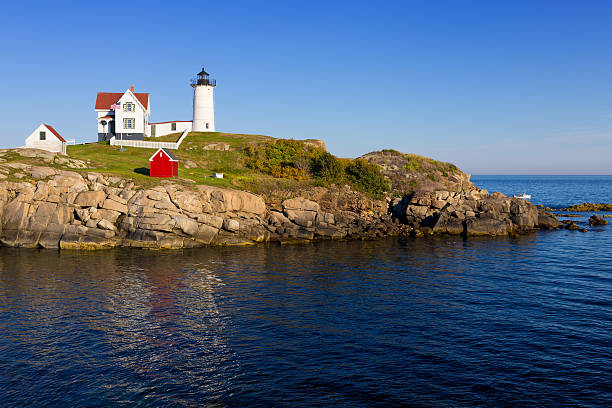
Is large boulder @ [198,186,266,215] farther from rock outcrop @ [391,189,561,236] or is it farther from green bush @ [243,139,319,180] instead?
rock outcrop @ [391,189,561,236]

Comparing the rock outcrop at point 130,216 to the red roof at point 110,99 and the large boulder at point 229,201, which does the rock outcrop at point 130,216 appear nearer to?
the large boulder at point 229,201

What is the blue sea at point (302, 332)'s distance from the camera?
17031 mm

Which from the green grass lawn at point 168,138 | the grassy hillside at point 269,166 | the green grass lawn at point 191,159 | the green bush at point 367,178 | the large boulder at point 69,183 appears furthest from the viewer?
the green grass lawn at point 168,138

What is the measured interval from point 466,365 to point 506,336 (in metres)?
4.62

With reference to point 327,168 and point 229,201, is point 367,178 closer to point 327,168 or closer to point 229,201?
point 327,168

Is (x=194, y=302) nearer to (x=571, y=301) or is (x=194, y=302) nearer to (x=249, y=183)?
(x=571, y=301)

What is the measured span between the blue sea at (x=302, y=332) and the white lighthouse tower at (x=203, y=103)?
53.4m

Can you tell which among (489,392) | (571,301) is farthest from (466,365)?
(571,301)

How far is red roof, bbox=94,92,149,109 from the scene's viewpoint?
261 feet

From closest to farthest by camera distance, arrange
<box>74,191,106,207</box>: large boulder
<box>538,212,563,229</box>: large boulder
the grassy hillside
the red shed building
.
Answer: <box>74,191,106,207</box>: large boulder < the red shed building < the grassy hillside < <box>538,212,563,229</box>: large boulder


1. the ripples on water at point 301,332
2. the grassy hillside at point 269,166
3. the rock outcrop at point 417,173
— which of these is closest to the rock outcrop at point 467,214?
the rock outcrop at point 417,173

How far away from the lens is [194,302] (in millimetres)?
27500

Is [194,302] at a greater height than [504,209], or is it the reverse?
[504,209]

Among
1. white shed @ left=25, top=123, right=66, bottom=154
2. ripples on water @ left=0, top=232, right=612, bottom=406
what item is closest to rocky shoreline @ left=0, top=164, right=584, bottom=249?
ripples on water @ left=0, top=232, right=612, bottom=406
